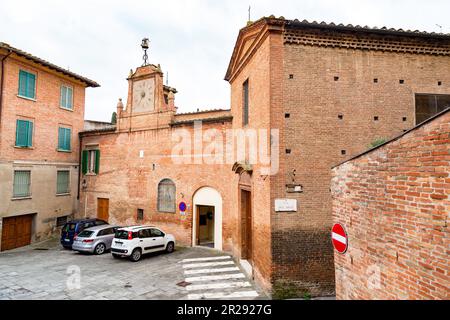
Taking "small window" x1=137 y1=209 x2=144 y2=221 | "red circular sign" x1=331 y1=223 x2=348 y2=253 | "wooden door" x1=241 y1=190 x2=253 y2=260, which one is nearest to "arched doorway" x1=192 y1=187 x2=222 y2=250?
"wooden door" x1=241 y1=190 x2=253 y2=260

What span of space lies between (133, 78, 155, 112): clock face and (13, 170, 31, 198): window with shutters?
23.3ft

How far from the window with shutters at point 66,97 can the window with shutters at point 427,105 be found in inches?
767

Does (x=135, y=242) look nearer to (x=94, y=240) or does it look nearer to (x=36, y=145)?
(x=94, y=240)

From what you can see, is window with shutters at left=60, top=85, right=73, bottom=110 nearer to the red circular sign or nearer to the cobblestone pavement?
the cobblestone pavement

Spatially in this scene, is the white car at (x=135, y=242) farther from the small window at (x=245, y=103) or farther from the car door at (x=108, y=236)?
the small window at (x=245, y=103)

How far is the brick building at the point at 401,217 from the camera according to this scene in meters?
3.43

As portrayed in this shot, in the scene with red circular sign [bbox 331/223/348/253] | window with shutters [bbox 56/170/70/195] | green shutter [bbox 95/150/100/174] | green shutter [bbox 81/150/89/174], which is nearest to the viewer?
red circular sign [bbox 331/223/348/253]

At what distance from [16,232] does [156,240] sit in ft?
28.1

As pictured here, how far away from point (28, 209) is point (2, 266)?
4959mm

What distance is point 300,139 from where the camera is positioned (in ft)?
29.8

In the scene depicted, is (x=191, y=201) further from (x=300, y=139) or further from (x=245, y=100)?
(x=300, y=139)

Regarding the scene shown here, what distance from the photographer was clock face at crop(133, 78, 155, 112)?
1709 cm

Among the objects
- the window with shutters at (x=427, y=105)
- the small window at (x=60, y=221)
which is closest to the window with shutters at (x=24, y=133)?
the small window at (x=60, y=221)

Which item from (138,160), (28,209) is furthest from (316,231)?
(28,209)
